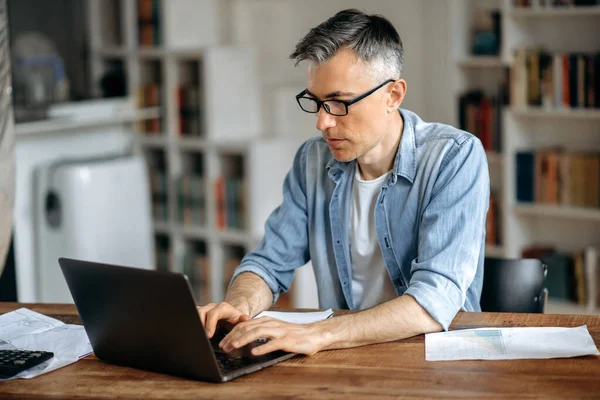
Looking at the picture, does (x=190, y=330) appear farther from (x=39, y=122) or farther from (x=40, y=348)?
(x=39, y=122)

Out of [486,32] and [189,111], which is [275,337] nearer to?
[486,32]

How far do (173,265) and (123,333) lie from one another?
330cm

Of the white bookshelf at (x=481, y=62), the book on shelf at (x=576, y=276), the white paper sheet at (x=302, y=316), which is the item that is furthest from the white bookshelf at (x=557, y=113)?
the white paper sheet at (x=302, y=316)

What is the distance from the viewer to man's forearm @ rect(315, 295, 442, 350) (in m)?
1.72

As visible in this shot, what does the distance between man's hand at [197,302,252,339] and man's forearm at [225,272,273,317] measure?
14cm

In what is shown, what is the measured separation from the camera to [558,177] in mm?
4250

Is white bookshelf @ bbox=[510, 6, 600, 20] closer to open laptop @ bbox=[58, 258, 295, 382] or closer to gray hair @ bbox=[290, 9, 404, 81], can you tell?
gray hair @ bbox=[290, 9, 404, 81]

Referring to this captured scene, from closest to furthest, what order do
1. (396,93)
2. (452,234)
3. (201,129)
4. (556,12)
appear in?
(452,234), (396,93), (556,12), (201,129)

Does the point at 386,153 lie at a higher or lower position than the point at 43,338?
higher

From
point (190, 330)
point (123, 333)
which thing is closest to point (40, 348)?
point (123, 333)

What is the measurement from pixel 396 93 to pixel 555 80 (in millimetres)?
2328

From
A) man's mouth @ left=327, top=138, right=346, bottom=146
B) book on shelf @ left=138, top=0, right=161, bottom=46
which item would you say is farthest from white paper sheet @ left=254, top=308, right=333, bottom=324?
book on shelf @ left=138, top=0, right=161, bottom=46

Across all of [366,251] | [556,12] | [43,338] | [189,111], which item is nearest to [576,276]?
[556,12]

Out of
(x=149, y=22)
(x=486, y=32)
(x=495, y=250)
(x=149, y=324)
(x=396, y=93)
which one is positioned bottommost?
(x=495, y=250)
